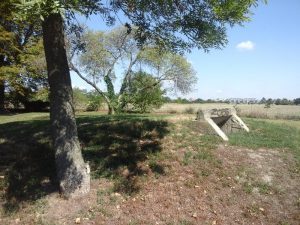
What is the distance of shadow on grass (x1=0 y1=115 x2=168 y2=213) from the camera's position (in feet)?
28.9

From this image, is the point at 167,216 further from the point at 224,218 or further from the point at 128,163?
the point at 128,163

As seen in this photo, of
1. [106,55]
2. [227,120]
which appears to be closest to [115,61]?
[106,55]

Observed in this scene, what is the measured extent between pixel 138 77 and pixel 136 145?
78.8 feet

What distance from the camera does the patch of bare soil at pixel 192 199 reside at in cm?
775

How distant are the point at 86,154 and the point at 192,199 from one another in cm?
360

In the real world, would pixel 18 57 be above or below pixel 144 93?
above

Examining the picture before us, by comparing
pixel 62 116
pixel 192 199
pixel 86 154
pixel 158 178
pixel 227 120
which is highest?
pixel 62 116

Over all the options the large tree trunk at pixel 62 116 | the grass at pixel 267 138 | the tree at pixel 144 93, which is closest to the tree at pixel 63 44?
the large tree trunk at pixel 62 116

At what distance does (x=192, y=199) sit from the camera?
8352mm

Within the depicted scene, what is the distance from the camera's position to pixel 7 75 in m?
25.1

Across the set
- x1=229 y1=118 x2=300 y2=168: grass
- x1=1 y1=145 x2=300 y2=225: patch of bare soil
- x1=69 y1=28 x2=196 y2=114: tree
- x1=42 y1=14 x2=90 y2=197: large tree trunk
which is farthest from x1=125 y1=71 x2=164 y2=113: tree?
x1=42 y1=14 x2=90 y2=197: large tree trunk

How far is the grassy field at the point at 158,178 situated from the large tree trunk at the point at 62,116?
1.36 feet

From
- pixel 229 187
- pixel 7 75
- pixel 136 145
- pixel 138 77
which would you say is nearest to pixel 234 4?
pixel 229 187

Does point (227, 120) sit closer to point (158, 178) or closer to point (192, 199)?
point (158, 178)
